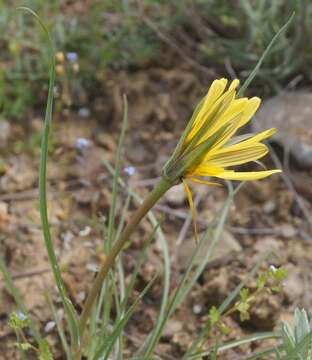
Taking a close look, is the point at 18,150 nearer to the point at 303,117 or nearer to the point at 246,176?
the point at 303,117

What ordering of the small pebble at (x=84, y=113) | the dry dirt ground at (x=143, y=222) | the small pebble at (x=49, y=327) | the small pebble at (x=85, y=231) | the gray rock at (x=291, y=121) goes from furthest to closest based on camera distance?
the small pebble at (x=84, y=113) → the gray rock at (x=291, y=121) → the small pebble at (x=85, y=231) → the dry dirt ground at (x=143, y=222) → the small pebble at (x=49, y=327)

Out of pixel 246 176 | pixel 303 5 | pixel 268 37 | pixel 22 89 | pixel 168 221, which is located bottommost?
pixel 168 221

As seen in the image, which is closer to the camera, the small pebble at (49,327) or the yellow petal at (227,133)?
the yellow petal at (227,133)

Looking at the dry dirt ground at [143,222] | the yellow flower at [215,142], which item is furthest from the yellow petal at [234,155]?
the dry dirt ground at [143,222]

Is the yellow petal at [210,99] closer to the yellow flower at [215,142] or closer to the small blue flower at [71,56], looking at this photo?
the yellow flower at [215,142]

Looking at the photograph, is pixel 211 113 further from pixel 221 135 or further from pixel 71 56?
pixel 71 56

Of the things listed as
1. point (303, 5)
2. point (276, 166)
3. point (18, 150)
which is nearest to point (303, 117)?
point (276, 166)

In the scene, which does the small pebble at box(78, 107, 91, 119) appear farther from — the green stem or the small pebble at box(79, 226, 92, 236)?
the green stem

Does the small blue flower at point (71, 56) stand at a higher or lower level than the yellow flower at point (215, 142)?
lower
